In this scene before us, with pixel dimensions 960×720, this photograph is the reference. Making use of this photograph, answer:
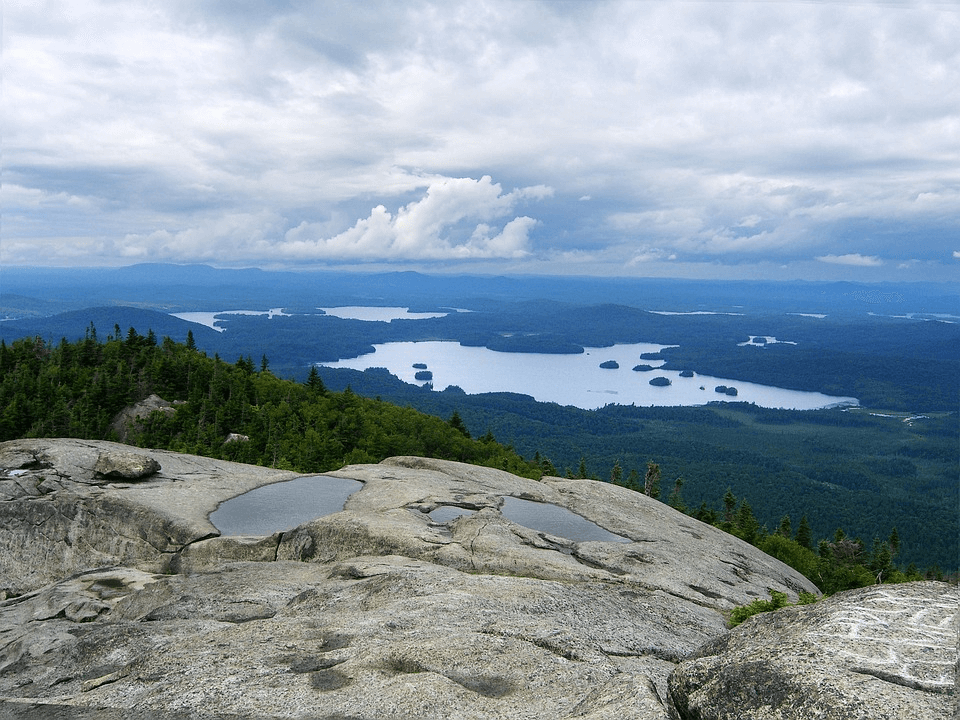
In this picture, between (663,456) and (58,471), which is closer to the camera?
(58,471)

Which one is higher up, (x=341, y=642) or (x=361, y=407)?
(x=341, y=642)

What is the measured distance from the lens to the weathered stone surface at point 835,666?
6.88m

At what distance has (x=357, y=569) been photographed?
1496cm

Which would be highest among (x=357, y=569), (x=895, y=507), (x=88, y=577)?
(x=357, y=569)

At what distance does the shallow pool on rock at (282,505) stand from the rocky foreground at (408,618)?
0.72 meters

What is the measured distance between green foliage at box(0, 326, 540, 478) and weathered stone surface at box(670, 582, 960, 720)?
1461 inches

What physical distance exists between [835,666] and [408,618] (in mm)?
7068

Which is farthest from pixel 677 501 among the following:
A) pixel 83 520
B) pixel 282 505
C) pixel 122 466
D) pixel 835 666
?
pixel 835 666

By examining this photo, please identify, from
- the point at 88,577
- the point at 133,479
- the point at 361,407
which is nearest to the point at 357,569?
the point at 88,577

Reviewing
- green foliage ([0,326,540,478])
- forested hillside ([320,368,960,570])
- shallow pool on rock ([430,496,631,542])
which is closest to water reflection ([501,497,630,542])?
shallow pool on rock ([430,496,631,542])

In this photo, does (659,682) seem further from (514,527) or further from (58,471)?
(58,471)

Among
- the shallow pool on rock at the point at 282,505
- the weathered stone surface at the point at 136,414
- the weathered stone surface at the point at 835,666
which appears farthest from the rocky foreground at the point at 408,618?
the weathered stone surface at the point at 136,414

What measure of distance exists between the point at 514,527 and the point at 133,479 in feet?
45.3

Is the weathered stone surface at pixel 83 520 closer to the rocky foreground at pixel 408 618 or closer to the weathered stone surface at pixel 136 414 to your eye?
the rocky foreground at pixel 408 618
